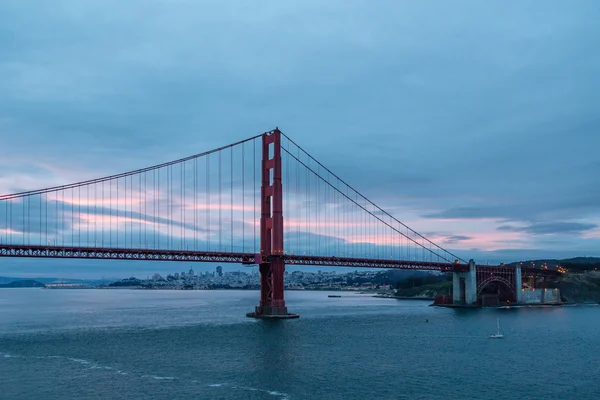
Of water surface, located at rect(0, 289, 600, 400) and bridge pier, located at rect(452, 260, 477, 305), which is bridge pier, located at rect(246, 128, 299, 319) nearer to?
water surface, located at rect(0, 289, 600, 400)

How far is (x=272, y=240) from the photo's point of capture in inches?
2677

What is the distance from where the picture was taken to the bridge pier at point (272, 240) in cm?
6762

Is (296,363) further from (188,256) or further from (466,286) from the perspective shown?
(466,286)

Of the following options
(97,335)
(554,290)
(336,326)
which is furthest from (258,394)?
(554,290)

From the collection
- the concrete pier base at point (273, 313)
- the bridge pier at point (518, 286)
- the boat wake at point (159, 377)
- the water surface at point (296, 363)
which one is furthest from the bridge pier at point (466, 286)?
the boat wake at point (159, 377)

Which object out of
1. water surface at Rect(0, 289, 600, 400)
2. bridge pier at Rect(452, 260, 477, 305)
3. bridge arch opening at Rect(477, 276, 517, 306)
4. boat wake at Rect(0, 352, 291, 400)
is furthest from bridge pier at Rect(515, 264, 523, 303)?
boat wake at Rect(0, 352, 291, 400)

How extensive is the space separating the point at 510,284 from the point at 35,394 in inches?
3822

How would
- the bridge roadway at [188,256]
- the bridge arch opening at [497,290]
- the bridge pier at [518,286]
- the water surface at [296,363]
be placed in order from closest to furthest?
1. the water surface at [296,363]
2. the bridge roadway at [188,256]
3. the bridge arch opening at [497,290]
4. the bridge pier at [518,286]

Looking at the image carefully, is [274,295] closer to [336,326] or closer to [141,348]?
[336,326]

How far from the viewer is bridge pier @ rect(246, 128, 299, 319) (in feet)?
222

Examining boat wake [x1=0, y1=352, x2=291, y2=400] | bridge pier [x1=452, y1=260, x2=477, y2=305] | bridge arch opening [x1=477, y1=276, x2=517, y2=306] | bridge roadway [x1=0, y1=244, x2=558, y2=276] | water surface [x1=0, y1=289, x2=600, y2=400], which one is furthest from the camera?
bridge arch opening [x1=477, y1=276, x2=517, y2=306]

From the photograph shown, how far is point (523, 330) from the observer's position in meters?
63.1

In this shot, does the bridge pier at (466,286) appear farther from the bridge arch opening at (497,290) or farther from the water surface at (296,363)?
the water surface at (296,363)

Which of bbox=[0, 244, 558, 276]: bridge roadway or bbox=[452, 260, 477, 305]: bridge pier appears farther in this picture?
bbox=[452, 260, 477, 305]: bridge pier
